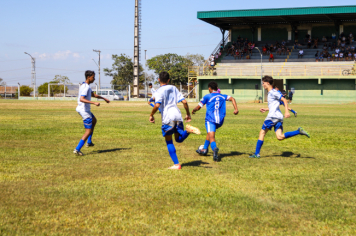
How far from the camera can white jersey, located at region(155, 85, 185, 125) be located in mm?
6852

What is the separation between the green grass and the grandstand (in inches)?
1659

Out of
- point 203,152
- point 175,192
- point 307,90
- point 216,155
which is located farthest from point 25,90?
point 175,192

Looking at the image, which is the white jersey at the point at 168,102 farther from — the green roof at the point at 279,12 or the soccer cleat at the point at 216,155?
the green roof at the point at 279,12

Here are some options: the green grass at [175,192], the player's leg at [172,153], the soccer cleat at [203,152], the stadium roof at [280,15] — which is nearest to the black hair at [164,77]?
the player's leg at [172,153]

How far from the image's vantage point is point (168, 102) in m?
6.96

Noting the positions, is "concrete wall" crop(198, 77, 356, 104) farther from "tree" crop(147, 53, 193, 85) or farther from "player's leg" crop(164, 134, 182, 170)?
"player's leg" crop(164, 134, 182, 170)

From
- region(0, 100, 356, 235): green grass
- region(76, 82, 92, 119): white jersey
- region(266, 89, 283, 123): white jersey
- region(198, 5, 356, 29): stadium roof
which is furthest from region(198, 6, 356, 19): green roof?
region(76, 82, 92, 119): white jersey

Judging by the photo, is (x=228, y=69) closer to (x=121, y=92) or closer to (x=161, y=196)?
(x=121, y=92)

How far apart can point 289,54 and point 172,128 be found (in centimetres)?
4905

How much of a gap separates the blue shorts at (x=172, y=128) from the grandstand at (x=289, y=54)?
4456 centimetres

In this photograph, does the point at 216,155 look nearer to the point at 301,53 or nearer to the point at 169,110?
the point at 169,110

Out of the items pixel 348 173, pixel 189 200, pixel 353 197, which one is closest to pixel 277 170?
pixel 348 173

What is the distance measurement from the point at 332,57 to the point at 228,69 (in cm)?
1364

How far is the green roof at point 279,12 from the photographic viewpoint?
48750mm
